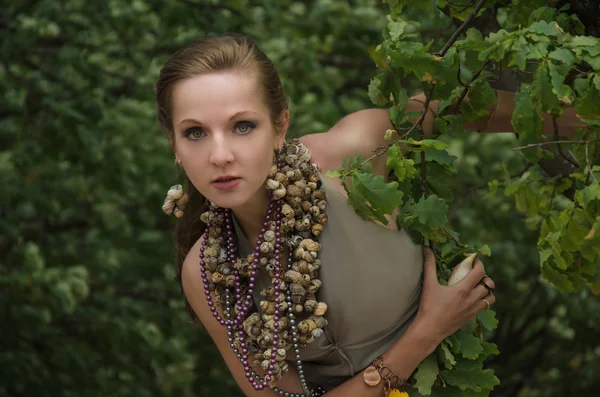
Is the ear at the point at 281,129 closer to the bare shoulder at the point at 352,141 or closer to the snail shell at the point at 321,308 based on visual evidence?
the bare shoulder at the point at 352,141

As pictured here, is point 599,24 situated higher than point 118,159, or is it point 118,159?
point 599,24

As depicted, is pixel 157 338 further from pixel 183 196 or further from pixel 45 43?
pixel 183 196

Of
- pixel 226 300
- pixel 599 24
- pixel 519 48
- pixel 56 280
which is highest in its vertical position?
pixel 519 48

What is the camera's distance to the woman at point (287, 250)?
2.24 meters

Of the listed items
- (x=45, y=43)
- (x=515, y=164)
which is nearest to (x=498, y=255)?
(x=515, y=164)

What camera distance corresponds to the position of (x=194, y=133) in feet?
7.38

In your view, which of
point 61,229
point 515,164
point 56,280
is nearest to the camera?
point 56,280

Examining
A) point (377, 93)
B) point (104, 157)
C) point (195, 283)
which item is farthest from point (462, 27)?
point (104, 157)

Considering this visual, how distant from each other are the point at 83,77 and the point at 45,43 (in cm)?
83

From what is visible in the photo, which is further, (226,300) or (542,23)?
(226,300)

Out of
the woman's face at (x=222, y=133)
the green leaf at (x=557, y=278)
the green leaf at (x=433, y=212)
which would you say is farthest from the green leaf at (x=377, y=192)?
the green leaf at (x=557, y=278)

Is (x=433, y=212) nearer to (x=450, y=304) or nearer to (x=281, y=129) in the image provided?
(x=450, y=304)

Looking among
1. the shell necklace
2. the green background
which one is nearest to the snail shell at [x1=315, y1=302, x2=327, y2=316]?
the shell necklace

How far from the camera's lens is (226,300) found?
2449 millimetres
